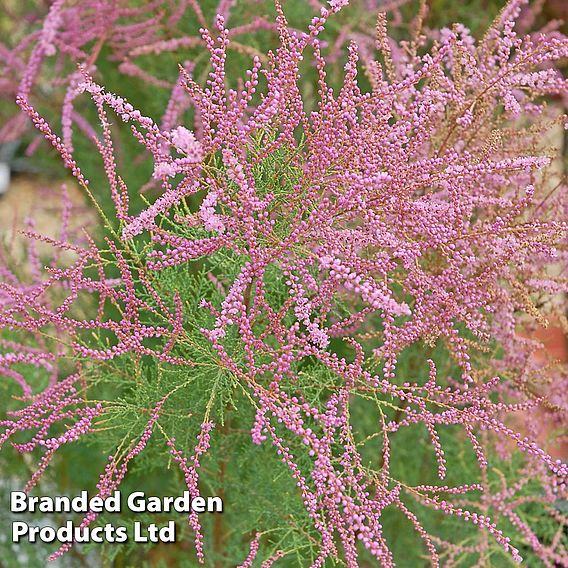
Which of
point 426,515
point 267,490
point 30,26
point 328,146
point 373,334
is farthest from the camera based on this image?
point 30,26

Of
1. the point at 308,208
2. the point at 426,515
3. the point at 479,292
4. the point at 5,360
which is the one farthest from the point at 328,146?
the point at 426,515

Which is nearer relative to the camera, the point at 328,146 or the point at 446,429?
the point at 328,146

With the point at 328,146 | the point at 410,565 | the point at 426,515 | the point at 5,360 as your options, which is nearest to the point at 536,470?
the point at 426,515

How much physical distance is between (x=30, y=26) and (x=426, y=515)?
136cm

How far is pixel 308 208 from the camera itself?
85 centimetres

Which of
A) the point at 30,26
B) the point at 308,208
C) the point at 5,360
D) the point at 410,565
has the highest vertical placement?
the point at 30,26

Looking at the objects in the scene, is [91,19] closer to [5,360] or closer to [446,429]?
[5,360]

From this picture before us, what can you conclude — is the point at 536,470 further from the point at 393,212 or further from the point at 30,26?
the point at 30,26

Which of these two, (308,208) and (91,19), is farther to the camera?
(91,19)

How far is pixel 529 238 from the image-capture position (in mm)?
824

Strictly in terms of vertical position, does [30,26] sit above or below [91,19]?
above

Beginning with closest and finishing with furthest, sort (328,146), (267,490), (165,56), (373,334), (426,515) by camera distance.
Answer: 1. (328,146)
2. (373,334)
3. (267,490)
4. (426,515)
5. (165,56)

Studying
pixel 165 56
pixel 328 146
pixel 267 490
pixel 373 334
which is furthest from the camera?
pixel 165 56

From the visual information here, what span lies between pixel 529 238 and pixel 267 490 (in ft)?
1.52
